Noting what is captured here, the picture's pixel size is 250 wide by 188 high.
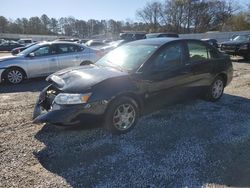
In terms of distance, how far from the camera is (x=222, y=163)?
3670mm

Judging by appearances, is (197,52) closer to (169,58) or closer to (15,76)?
(169,58)

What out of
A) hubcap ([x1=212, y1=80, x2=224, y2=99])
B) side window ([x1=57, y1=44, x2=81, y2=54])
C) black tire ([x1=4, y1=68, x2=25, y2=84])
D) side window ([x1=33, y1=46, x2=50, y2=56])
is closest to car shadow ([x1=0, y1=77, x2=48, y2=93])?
black tire ([x1=4, y1=68, x2=25, y2=84])

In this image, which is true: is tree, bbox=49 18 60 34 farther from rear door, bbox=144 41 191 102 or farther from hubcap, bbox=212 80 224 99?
rear door, bbox=144 41 191 102

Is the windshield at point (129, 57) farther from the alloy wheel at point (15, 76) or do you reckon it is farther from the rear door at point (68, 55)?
the alloy wheel at point (15, 76)

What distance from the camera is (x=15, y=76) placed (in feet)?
29.6

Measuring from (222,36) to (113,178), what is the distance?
36.7 meters

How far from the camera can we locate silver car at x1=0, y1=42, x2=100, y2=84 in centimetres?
897

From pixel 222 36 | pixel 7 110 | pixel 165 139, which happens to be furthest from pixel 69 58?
pixel 222 36

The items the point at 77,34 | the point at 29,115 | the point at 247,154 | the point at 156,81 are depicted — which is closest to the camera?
the point at 247,154

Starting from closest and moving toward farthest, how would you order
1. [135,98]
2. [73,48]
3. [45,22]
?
[135,98] → [73,48] → [45,22]

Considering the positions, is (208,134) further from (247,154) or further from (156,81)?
(156,81)

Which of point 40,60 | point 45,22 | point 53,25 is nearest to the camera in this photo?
point 40,60

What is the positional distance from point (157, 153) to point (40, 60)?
6.60 m

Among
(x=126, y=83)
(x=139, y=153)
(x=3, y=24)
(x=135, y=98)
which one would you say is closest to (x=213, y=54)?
(x=135, y=98)
